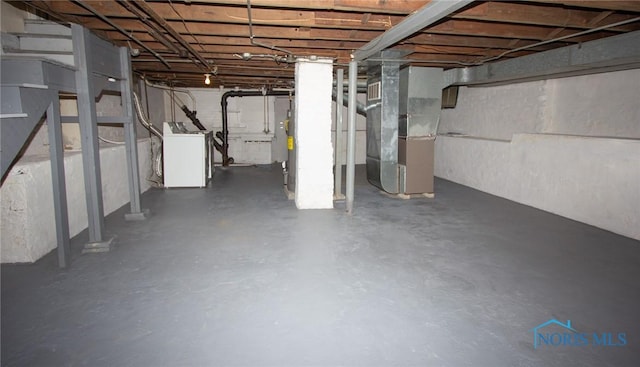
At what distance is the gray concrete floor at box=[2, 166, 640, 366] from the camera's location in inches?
72.7

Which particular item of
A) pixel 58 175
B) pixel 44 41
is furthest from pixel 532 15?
pixel 44 41

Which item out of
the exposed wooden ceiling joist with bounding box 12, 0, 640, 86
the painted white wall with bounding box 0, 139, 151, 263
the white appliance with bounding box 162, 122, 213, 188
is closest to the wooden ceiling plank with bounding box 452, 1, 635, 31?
the exposed wooden ceiling joist with bounding box 12, 0, 640, 86

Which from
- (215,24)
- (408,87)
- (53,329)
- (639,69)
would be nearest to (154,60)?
(215,24)

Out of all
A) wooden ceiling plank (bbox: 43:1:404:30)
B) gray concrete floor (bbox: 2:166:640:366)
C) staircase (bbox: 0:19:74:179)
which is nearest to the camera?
gray concrete floor (bbox: 2:166:640:366)

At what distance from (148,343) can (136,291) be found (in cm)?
68

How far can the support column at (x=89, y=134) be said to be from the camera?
9.78 ft

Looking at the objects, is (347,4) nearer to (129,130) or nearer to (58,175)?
(58,175)

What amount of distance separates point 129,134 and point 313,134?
2256mm

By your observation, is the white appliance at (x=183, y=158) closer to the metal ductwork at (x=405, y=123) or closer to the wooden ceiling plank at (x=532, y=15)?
the metal ductwork at (x=405, y=123)

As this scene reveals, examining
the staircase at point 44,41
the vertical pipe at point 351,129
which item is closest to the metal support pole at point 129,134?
the staircase at point 44,41

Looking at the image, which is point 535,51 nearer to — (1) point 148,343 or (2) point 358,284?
(2) point 358,284

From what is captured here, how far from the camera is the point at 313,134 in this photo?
4785mm

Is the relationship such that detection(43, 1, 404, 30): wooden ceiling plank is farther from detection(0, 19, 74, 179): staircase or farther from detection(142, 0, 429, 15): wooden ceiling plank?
detection(0, 19, 74, 179): staircase

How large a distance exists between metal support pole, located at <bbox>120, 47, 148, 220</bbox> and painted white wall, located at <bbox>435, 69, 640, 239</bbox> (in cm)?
532
